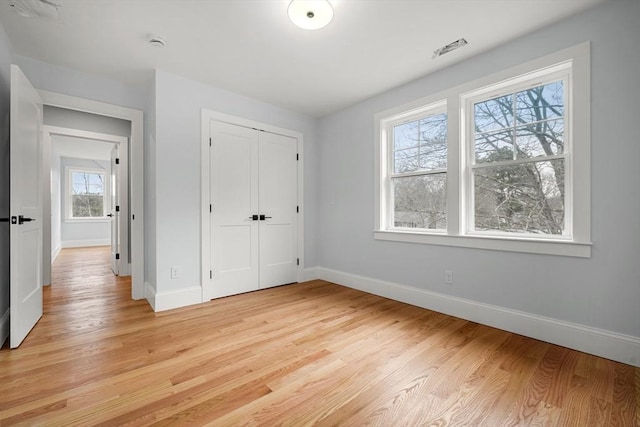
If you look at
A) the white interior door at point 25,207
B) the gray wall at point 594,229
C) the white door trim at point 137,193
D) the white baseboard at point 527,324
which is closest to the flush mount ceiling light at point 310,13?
the gray wall at point 594,229

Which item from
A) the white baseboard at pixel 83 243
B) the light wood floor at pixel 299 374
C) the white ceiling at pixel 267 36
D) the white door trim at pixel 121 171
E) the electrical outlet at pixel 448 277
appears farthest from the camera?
the white baseboard at pixel 83 243

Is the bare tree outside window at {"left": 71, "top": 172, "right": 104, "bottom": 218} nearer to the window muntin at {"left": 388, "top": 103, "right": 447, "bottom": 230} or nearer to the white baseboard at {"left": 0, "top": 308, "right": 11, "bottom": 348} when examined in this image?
the white baseboard at {"left": 0, "top": 308, "right": 11, "bottom": 348}

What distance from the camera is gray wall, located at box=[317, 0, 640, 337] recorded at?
6.21ft

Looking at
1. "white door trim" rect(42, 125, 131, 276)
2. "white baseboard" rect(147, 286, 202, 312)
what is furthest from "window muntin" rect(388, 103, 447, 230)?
"white door trim" rect(42, 125, 131, 276)

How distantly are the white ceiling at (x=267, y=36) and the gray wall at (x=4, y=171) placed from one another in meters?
0.19

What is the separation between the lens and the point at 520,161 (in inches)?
96.0

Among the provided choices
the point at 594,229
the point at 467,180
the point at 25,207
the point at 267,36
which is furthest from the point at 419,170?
the point at 25,207

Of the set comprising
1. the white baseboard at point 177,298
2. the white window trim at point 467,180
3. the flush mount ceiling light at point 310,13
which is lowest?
the white baseboard at point 177,298

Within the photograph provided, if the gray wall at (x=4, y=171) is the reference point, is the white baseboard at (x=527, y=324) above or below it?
below

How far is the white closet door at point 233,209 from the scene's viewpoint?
3.38 m

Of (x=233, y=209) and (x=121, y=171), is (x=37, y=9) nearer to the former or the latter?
(x=233, y=209)

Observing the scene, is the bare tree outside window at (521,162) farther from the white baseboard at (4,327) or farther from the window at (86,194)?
the window at (86,194)

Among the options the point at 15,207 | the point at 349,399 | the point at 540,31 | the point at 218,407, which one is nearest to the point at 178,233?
the point at 15,207

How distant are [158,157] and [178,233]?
841 millimetres
